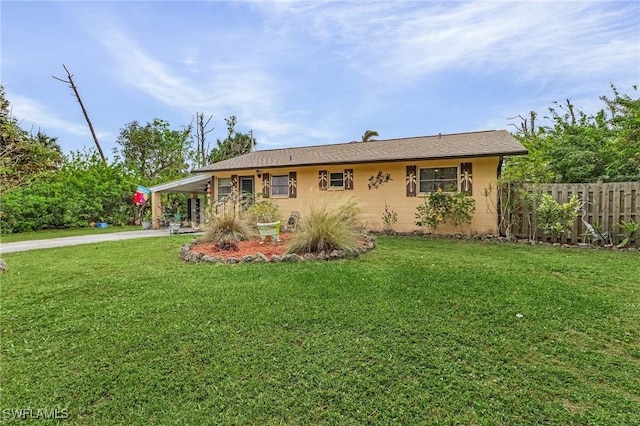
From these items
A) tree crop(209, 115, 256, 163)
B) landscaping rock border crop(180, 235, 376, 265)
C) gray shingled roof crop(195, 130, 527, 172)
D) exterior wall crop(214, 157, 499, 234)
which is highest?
tree crop(209, 115, 256, 163)

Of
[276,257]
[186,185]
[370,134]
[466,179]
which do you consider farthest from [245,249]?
[370,134]

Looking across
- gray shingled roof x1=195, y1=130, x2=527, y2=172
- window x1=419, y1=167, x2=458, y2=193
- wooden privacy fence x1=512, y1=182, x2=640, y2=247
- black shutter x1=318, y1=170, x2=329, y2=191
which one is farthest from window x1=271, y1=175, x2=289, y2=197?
wooden privacy fence x1=512, y1=182, x2=640, y2=247

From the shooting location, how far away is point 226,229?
7551 millimetres

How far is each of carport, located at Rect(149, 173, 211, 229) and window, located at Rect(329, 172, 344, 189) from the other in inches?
236

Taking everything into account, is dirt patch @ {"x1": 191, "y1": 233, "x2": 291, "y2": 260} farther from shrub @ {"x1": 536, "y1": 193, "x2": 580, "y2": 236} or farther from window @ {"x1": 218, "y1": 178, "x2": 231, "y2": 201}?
window @ {"x1": 218, "y1": 178, "x2": 231, "y2": 201}

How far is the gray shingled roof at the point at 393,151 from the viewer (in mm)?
9184

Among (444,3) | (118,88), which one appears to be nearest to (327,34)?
(444,3)

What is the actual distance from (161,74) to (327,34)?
8.92m

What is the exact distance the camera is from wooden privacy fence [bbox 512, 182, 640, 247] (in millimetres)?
7023

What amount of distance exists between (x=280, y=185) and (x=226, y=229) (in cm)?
518

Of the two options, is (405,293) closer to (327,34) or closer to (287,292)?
(287,292)

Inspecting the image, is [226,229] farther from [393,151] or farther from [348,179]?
[393,151]

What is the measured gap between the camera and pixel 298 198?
39.4 feet

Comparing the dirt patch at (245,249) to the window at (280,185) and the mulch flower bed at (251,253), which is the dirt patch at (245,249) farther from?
the window at (280,185)
